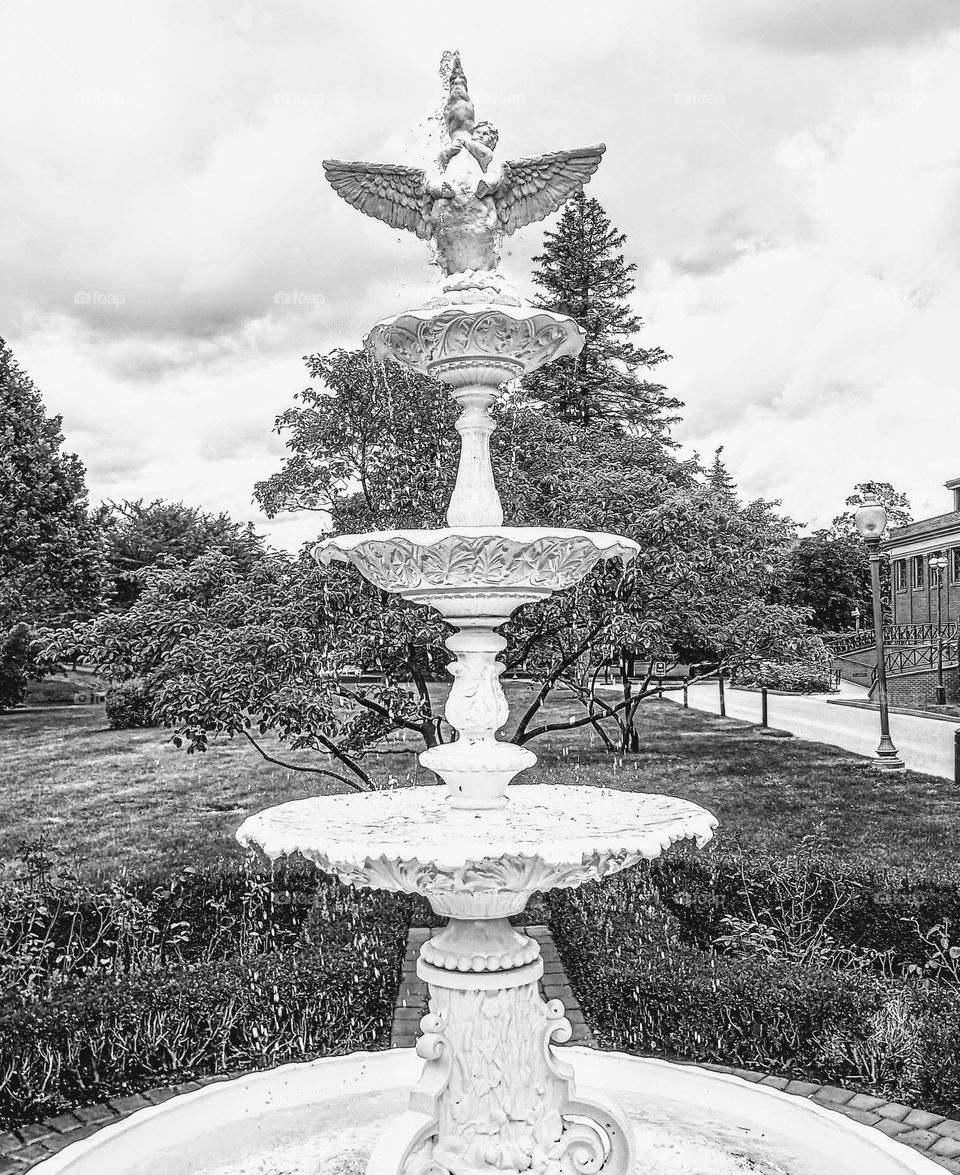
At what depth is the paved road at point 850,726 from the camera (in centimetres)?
1953

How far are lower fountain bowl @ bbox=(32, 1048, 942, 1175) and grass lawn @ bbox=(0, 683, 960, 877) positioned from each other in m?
3.85

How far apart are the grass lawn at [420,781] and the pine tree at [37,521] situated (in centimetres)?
457

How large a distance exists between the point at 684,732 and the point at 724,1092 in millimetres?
20366

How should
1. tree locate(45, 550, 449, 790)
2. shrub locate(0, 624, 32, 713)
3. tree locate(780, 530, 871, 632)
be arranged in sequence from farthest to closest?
tree locate(780, 530, 871, 632) → shrub locate(0, 624, 32, 713) → tree locate(45, 550, 449, 790)

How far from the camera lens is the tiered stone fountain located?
4.15m

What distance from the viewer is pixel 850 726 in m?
25.2

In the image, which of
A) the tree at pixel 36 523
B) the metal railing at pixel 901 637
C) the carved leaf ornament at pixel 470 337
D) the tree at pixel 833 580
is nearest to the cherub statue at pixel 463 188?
the carved leaf ornament at pixel 470 337

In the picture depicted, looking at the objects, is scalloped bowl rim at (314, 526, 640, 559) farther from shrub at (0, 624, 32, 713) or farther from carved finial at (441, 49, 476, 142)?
shrub at (0, 624, 32, 713)

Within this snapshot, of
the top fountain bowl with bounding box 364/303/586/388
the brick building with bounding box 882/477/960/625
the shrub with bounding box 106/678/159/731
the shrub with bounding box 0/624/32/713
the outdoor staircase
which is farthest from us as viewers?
the brick building with bounding box 882/477/960/625

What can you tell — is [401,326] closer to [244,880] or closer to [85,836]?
[244,880]

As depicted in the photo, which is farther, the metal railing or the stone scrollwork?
the metal railing

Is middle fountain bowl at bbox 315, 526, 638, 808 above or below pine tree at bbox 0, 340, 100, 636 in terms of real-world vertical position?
below

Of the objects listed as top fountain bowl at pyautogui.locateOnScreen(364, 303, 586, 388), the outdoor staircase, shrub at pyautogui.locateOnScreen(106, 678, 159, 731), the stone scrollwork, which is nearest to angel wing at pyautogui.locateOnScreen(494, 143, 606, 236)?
top fountain bowl at pyautogui.locateOnScreen(364, 303, 586, 388)

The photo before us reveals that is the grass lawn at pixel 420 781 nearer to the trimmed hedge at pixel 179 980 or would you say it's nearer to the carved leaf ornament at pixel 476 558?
the trimmed hedge at pixel 179 980
